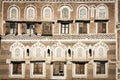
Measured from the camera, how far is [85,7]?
78.5 feet

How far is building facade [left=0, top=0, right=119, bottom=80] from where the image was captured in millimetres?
23609

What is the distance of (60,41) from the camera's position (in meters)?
23.7

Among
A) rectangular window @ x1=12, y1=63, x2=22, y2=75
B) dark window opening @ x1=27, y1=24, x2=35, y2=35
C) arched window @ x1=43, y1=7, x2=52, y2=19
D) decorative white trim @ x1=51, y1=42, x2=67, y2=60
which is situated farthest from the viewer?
dark window opening @ x1=27, y1=24, x2=35, y2=35

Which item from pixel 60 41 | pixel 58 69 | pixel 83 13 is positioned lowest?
pixel 58 69

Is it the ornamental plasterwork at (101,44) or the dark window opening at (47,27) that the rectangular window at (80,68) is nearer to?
the ornamental plasterwork at (101,44)

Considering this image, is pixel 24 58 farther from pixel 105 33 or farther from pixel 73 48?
pixel 105 33

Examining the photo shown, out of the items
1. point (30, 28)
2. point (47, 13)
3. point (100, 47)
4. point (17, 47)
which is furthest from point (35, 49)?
point (100, 47)

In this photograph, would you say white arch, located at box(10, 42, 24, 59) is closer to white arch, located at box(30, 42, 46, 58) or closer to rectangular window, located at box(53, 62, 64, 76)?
white arch, located at box(30, 42, 46, 58)

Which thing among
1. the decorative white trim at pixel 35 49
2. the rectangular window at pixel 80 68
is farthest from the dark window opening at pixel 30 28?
the rectangular window at pixel 80 68

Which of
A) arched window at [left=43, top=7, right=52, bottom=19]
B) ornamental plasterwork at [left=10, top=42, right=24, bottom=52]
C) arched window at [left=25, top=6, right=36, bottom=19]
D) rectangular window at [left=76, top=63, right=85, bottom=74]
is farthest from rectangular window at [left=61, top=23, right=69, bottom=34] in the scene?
ornamental plasterwork at [left=10, top=42, right=24, bottom=52]

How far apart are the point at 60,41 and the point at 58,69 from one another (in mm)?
2405

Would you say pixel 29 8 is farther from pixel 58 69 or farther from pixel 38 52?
pixel 58 69

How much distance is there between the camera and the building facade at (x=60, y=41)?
2361 centimetres

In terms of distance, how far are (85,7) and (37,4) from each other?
416 centimetres
